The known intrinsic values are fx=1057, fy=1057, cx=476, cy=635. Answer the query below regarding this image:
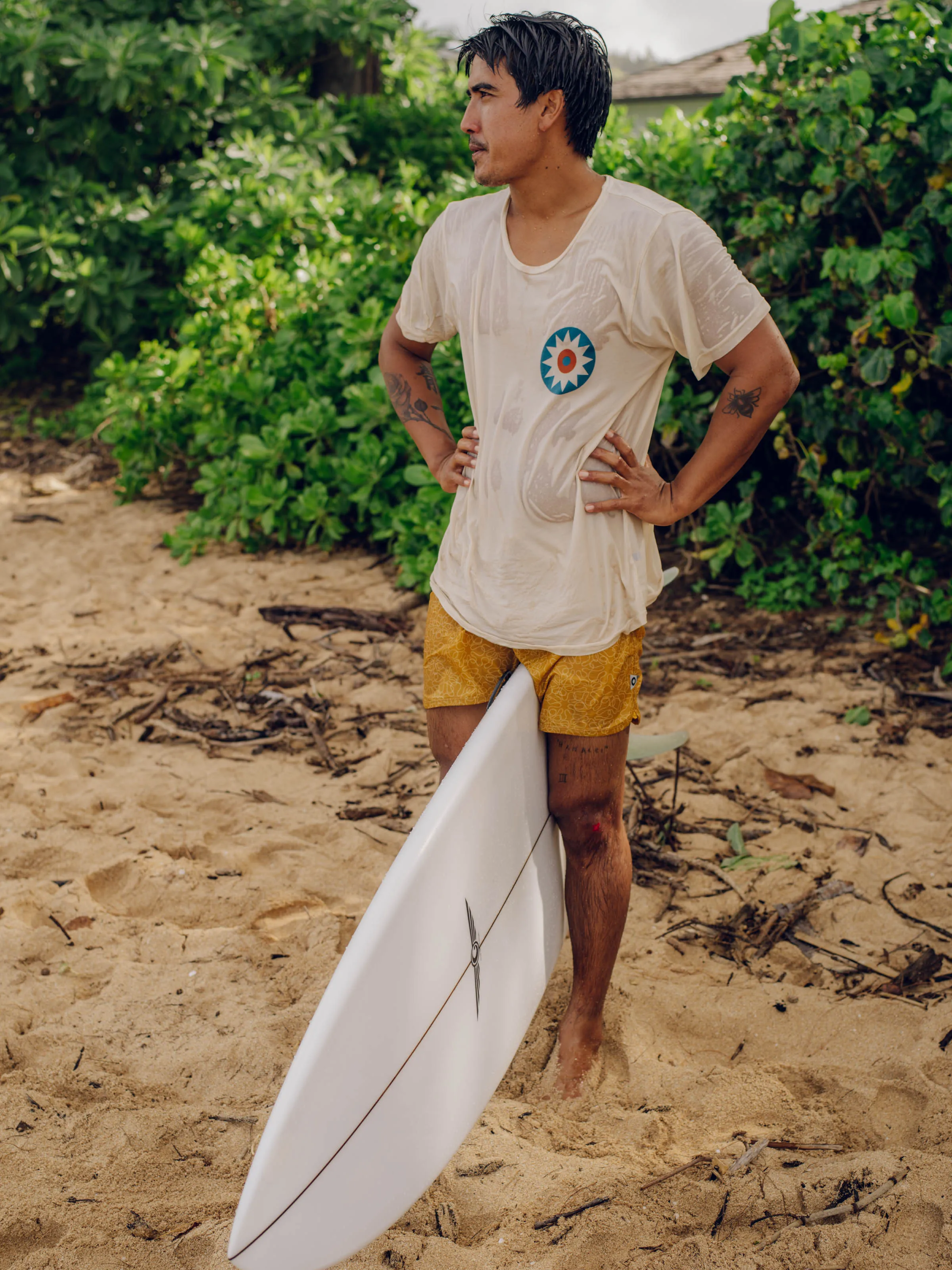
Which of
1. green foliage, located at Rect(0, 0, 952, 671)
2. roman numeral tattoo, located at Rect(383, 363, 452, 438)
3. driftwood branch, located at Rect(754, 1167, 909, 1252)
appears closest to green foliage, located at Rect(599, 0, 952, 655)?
green foliage, located at Rect(0, 0, 952, 671)

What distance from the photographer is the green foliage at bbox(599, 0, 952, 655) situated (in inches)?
153

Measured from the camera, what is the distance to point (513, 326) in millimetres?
1955

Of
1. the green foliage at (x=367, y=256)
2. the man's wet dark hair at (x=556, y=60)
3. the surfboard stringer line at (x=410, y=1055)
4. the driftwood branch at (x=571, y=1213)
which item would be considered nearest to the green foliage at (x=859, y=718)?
the green foliage at (x=367, y=256)

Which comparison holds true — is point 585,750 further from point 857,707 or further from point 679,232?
point 857,707

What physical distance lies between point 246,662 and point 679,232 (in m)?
3.10

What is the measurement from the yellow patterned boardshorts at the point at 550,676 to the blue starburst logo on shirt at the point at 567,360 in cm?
50

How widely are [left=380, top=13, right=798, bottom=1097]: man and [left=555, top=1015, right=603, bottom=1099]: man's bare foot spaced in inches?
10.0

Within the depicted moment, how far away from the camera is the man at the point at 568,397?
1873 mm

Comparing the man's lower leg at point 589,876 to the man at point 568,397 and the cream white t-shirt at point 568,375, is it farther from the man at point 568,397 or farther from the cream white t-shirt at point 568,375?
the cream white t-shirt at point 568,375

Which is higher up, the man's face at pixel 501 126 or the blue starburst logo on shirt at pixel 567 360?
the man's face at pixel 501 126

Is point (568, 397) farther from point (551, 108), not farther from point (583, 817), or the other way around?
point (583, 817)

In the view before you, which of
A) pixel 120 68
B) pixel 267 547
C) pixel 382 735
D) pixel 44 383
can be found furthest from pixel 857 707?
pixel 44 383

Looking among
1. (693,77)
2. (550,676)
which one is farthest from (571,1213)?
(693,77)

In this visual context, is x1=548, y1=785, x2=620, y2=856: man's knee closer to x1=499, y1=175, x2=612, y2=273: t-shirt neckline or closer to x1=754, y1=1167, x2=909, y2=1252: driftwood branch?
x1=754, y1=1167, x2=909, y2=1252: driftwood branch
